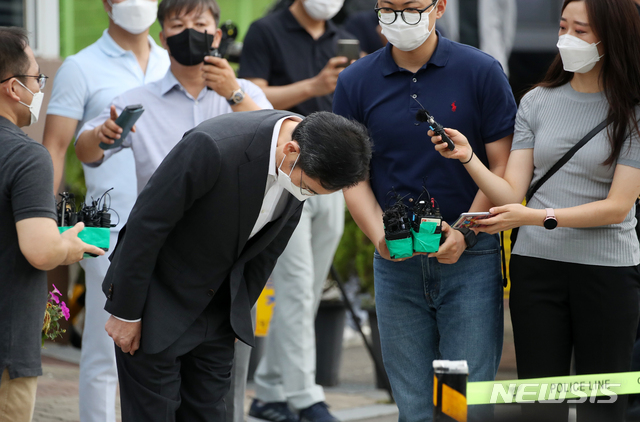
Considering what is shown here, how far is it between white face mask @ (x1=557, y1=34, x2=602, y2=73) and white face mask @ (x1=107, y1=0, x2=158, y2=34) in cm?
211

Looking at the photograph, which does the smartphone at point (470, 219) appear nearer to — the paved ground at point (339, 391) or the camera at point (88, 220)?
the camera at point (88, 220)

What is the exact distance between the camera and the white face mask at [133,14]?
388 cm

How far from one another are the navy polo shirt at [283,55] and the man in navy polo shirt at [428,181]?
4.85 ft

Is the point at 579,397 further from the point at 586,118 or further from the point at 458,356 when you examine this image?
→ the point at 586,118

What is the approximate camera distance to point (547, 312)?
2936mm

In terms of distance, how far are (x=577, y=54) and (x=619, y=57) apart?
6.1 inches

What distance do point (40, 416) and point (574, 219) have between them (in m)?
3.43

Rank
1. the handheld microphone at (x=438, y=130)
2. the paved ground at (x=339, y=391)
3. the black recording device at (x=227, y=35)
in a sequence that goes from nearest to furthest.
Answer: the handheld microphone at (x=438, y=130) < the black recording device at (x=227, y=35) < the paved ground at (x=339, y=391)

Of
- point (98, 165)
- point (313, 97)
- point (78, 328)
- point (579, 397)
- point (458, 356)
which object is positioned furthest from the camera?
point (78, 328)

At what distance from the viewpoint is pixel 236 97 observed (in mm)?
3629

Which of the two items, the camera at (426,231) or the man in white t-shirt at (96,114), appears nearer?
the camera at (426,231)

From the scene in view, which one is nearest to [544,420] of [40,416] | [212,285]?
[212,285]

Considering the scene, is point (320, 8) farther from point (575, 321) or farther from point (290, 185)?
point (575, 321)

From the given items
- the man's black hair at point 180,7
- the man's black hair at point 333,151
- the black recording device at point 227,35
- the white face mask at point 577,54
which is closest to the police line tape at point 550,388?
the man's black hair at point 333,151
